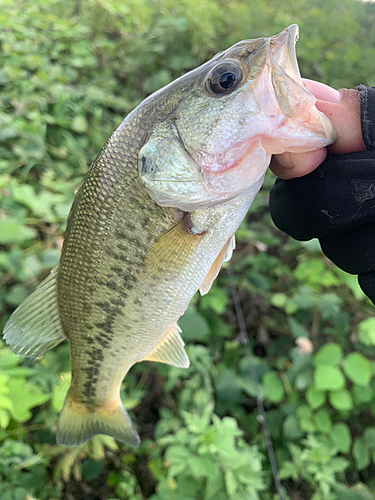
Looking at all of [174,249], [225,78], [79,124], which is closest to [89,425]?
[174,249]

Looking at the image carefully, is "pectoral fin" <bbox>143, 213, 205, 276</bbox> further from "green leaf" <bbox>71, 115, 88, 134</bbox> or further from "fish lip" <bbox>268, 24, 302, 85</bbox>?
"green leaf" <bbox>71, 115, 88, 134</bbox>

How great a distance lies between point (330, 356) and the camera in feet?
5.71

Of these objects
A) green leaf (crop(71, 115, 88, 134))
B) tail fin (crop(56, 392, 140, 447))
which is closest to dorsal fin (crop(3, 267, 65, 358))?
tail fin (crop(56, 392, 140, 447))

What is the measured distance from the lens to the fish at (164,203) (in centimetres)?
74

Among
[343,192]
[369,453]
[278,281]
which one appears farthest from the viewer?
[278,281]

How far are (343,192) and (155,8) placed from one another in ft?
12.5

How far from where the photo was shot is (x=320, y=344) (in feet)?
7.32

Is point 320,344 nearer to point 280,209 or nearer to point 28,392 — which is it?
point 280,209

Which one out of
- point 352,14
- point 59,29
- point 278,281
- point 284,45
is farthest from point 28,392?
point 352,14

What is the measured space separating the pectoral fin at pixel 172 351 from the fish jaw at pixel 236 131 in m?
0.49

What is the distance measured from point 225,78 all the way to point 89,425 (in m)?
1.16

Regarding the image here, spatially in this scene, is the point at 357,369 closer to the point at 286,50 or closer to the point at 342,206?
the point at 342,206

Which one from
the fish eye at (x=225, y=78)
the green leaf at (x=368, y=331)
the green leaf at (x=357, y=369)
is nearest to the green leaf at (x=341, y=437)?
the green leaf at (x=357, y=369)

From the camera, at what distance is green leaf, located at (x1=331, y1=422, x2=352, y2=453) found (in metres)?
1.65
